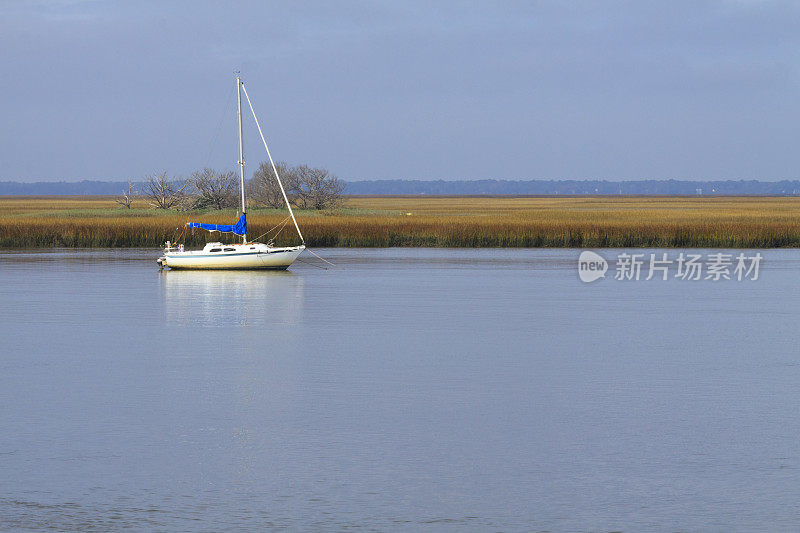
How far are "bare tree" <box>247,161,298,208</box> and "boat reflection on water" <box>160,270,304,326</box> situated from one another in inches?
1662

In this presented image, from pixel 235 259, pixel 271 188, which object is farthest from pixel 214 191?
pixel 235 259

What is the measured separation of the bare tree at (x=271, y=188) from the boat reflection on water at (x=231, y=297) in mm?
42211

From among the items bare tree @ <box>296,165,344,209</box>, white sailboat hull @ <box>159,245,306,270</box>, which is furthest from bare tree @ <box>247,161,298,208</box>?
white sailboat hull @ <box>159,245,306,270</box>

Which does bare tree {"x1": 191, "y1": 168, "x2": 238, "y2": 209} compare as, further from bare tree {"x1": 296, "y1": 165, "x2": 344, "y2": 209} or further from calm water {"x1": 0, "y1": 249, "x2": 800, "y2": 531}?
calm water {"x1": 0, "y1": 249, "x2": 800, "y2": 531}

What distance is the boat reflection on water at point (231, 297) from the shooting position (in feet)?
64.3

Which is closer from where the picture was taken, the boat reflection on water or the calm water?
the calm water

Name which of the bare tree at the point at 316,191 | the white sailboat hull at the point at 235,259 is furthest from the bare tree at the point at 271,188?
the white sailboat hull at the point at 235,259

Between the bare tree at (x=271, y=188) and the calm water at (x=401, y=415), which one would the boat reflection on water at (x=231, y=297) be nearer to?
the calm water at (x=401, y=415)

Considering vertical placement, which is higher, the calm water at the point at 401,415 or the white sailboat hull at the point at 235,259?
the white sailboat hull at the point at 235,259

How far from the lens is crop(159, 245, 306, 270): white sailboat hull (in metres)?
32.0

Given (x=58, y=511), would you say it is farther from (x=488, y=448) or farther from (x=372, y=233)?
(x=372, y=233)

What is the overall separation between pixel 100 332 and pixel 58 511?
33.4ft

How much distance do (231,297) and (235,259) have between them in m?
8.45

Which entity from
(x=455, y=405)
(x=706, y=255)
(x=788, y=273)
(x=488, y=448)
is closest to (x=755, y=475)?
(x=488, y=448)
